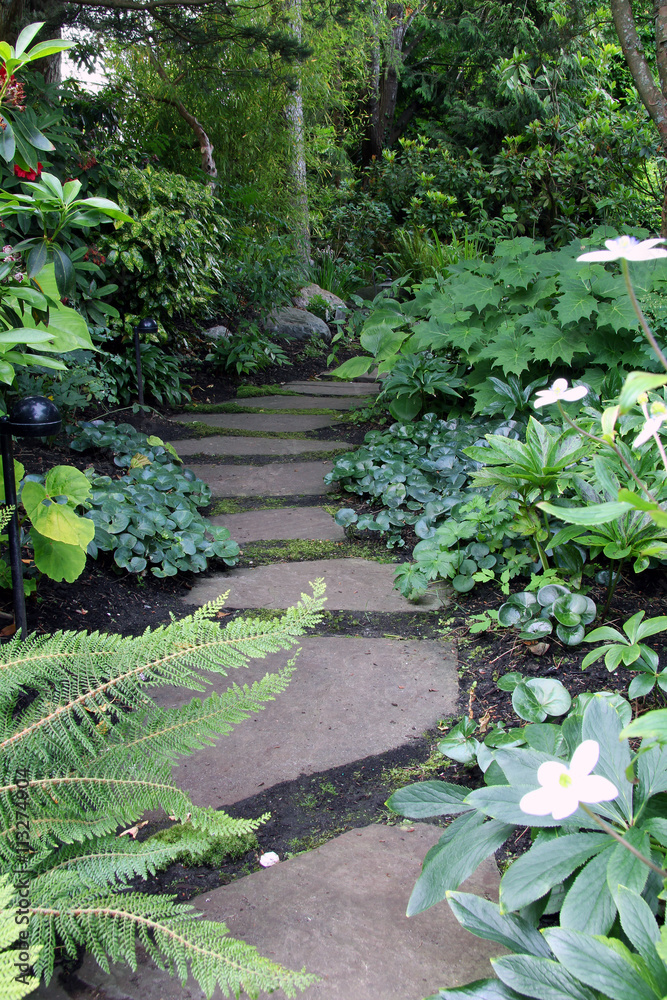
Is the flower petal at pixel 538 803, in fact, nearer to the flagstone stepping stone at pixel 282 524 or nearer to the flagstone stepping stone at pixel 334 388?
the flagstone stepping stone at pixel 282 524

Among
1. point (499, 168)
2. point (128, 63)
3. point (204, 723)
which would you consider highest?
point (128, 63)

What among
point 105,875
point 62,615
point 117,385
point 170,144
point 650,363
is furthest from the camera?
point 170,144

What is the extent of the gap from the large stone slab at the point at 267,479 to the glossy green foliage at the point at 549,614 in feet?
5.30

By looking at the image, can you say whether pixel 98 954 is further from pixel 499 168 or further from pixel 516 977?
pixel 499 168

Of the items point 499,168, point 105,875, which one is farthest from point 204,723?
point 499,168

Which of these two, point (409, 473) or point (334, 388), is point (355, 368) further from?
point (334, 388)

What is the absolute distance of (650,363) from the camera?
9.38ft

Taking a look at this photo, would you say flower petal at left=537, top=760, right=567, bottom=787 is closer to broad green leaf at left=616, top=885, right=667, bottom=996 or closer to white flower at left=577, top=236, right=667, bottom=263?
broad green leaf at left=616, top=885, right=667, bottom=996

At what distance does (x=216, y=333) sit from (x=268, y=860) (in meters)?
5.12

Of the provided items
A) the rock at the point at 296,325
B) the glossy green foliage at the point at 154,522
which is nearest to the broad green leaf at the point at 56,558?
the glossy green foliage at the point at 154,522

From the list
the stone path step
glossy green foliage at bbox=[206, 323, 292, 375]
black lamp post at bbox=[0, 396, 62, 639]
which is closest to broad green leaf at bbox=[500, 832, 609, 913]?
black lamp post at bbox=[0, 396, 62, 639]

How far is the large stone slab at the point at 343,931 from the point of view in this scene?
3.39 ft

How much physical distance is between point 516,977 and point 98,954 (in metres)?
0.54

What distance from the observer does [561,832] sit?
3.48 ft
